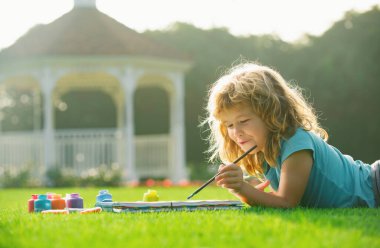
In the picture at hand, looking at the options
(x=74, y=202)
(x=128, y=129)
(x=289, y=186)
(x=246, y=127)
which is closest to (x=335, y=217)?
(x=289, y=186)

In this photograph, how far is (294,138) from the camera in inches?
157

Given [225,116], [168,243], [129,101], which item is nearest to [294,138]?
[225,116]

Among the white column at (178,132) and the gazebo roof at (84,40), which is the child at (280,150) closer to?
the gazebo roof at (84,40)

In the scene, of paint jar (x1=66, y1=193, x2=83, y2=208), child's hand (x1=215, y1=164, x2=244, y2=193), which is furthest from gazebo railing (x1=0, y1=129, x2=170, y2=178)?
child's hand (x1=215, y1=164, x2=244, y2=193)

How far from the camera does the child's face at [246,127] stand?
4.11 metres

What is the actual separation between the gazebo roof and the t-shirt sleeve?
36.6 ft

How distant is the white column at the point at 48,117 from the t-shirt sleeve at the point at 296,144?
37.4 ft

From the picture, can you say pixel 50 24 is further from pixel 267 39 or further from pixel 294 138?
pixel 294 138

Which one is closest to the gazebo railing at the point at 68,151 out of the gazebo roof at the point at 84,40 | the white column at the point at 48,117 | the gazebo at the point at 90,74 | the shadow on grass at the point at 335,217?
the gazebo at the point at 90,74

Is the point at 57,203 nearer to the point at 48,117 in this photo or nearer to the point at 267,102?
the point at 267,102

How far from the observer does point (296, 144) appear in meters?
3.94

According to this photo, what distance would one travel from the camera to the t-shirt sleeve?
3916mm

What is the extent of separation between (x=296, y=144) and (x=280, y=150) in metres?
0.14

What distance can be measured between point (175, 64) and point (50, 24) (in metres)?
3.36
